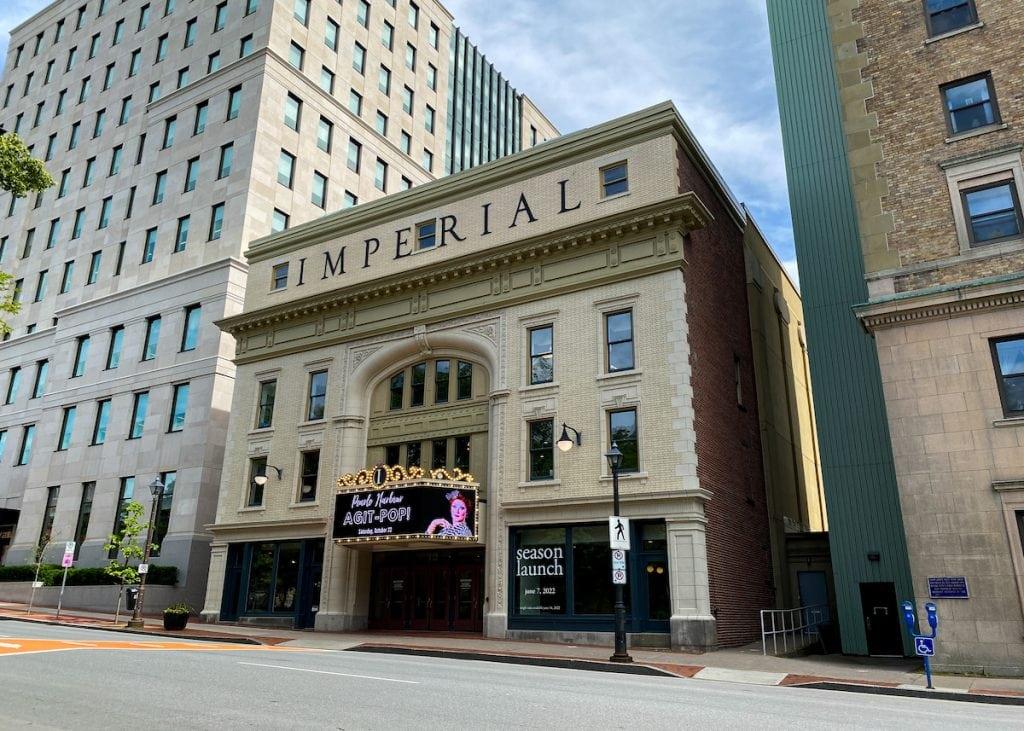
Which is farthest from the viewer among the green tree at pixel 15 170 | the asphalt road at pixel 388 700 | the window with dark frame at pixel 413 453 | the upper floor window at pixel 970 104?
the window with dark frame at pixel 413 453

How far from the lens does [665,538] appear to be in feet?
75.8

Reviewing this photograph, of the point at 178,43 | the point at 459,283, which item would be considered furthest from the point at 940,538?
the point at 178,43

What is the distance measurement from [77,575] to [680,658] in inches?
1199

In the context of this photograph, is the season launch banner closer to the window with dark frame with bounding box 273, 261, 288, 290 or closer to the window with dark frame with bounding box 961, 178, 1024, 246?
the window with dark frame with bounding box 273, 261, 288, 290

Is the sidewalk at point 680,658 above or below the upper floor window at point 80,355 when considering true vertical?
below

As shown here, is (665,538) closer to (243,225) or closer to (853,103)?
(853,103)

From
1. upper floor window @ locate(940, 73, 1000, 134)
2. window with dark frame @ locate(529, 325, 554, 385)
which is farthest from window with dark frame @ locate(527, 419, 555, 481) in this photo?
upper floor window @ locate(940, 73, 1000, 134)

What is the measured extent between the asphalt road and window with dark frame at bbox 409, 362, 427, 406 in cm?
1543

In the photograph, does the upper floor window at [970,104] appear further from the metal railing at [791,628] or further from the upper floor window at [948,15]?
the metal railing at [791,628]

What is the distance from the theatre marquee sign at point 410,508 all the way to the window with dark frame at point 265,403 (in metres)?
7.91

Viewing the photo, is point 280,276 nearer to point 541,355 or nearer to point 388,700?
point 541,355

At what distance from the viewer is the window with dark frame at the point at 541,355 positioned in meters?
26.9

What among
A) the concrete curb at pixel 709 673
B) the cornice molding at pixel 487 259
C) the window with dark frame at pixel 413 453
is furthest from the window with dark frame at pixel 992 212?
the window with dark frame at pixel 413 453

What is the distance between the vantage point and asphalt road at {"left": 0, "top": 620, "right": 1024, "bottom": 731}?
8781mm
